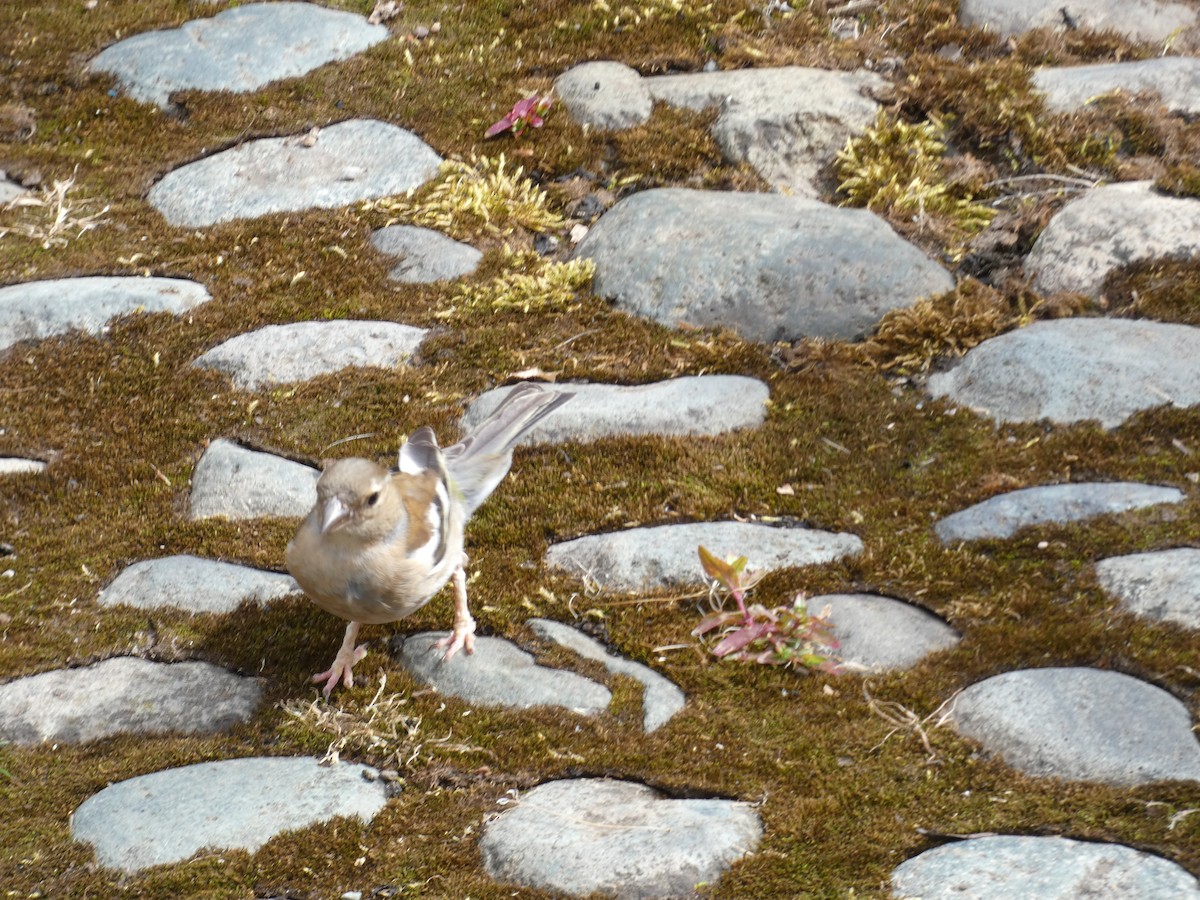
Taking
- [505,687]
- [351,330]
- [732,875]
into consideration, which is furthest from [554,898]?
[351,330]

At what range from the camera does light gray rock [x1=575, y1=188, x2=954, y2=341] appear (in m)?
7.03

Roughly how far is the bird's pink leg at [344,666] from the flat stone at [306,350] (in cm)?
212

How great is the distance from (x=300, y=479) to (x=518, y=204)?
9.21ft

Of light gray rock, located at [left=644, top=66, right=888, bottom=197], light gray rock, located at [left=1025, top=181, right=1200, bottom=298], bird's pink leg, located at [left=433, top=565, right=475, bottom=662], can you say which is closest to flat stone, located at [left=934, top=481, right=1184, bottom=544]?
light gray rock, located at [left=1025, top=181, right=1200, bottom=298]

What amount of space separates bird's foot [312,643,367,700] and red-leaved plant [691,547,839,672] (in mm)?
1402

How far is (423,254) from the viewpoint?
7.71m

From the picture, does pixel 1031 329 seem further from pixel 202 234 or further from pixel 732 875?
pixel 202 234

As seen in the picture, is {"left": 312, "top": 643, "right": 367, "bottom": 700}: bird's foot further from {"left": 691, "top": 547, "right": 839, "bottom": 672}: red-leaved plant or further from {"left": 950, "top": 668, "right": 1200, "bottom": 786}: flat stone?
{"left": 950, "top": 668, "right": 1200, "bottom": 786}: flat stone

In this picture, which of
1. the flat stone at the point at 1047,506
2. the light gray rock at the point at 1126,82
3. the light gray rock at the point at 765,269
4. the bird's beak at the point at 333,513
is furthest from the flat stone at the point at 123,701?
the light gray rock at the point at 1126,82

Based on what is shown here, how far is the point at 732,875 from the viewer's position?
3.99 meters

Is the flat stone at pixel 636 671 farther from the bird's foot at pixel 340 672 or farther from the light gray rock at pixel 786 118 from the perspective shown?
the light gray rock at pixel 786 118

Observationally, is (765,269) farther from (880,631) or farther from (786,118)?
(880,631)

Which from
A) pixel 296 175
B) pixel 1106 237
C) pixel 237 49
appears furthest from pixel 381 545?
pixel 237 49

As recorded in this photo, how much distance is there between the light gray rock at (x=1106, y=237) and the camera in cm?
707
